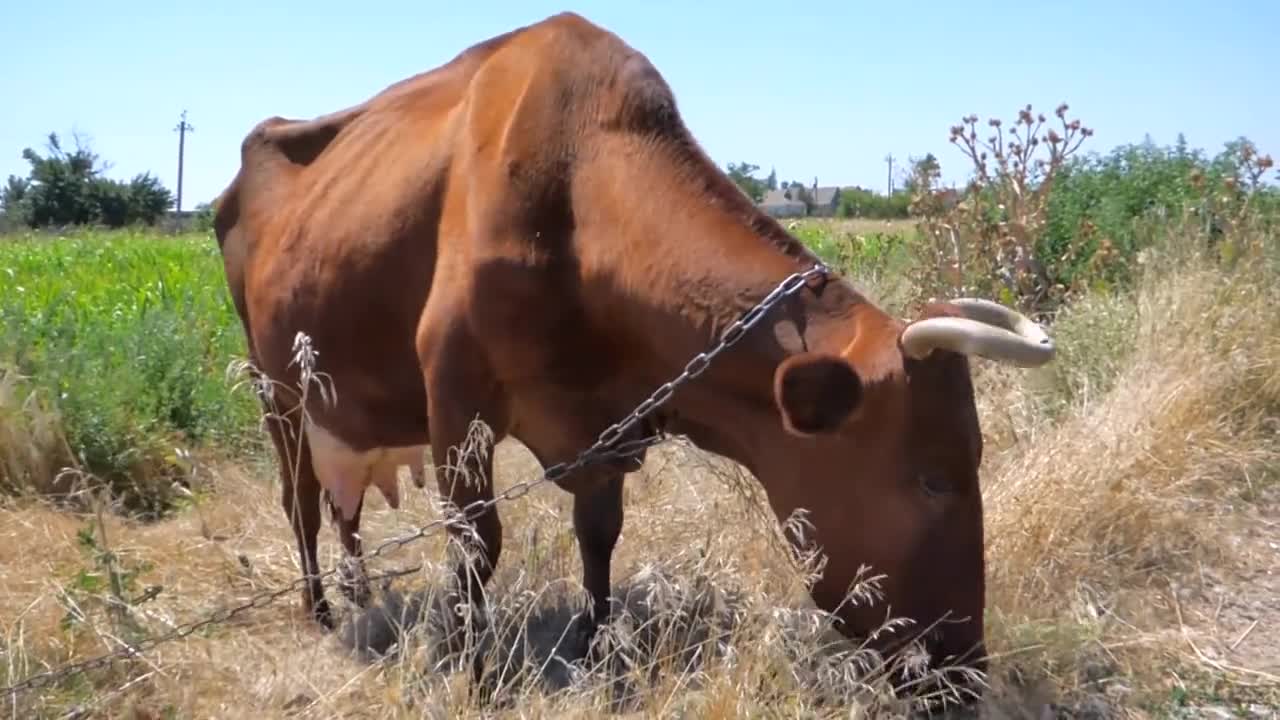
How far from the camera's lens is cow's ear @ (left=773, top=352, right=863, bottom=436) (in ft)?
10.5

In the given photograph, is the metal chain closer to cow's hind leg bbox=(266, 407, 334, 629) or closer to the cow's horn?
the cow's horn

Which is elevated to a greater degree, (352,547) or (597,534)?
(597,534)

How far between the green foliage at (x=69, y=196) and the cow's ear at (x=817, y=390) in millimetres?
57252

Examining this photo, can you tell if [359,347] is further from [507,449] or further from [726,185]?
[507,449]

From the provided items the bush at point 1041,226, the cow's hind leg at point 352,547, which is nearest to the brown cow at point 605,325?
the cow's hind leg at point 352,547

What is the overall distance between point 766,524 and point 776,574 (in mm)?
243

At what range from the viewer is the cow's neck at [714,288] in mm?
3555

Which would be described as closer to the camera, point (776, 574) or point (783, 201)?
point (776, 574)

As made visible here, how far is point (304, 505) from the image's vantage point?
5371mm

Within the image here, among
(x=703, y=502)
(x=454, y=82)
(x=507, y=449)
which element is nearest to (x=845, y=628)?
(x=703, y=502)

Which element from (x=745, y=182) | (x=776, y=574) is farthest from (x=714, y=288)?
(x=745, y=182)

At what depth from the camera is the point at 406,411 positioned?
478 centimetres

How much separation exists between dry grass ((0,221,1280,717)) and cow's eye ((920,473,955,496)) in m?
0.45

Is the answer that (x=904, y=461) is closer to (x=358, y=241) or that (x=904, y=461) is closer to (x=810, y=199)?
(x=358, y=241)
